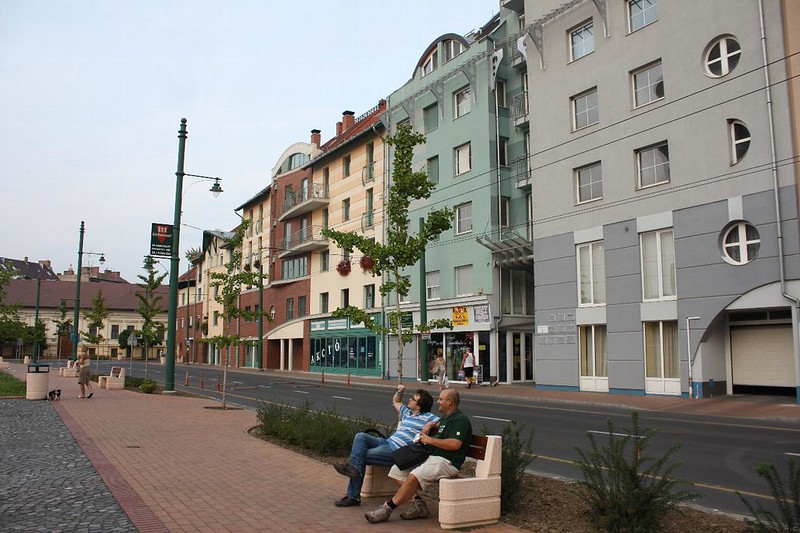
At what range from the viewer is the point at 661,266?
890 inches

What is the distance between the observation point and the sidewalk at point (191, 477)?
6121 mm

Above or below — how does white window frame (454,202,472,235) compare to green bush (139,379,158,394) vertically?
above

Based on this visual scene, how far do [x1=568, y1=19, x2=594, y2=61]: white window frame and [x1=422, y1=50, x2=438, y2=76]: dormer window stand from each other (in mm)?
10596

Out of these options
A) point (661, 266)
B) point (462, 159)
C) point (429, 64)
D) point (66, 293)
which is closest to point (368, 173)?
point (429, 64)

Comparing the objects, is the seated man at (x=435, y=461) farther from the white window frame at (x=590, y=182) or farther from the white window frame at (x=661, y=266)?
the white window frame at (x=590, y=182)

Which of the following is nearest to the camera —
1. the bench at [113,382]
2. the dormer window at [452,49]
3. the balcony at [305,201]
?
the bench at [113,382]

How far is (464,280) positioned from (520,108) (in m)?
8.50

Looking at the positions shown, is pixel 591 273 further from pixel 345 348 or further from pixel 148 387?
pixel 345 348

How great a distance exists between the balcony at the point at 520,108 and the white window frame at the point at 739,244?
12.3 metres

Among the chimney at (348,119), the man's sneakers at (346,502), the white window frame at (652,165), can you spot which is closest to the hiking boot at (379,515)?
the man's sneakers at (346,502)

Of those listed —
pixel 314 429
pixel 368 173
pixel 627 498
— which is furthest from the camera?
pixel 368 173

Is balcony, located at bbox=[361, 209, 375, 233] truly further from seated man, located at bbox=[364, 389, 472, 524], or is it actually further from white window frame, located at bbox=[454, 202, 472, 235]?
seated man, located at bbox=[364, 389, 472, 524]

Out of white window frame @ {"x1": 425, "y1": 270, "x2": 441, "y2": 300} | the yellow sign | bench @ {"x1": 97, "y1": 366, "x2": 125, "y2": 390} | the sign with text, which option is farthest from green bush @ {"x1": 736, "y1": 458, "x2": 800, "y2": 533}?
white window frame @ {"x1": 425, "y1": 270, "x2": 441, "y2": 300}

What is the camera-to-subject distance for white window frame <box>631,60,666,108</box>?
23250 mm
